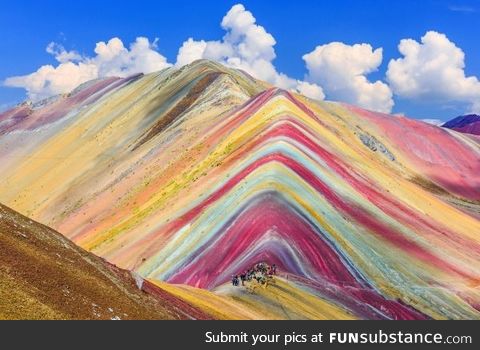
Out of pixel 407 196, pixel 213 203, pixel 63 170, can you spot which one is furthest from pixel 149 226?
pixel 63 170

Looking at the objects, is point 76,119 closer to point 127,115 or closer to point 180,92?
point 127,115

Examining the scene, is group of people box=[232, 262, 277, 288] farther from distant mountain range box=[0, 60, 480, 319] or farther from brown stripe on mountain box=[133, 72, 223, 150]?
brown stripe on mountain box=[133, 72, 223, 150]

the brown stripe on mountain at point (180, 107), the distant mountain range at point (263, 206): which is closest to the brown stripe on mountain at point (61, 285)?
the distant mountain range at point (263, 206)
